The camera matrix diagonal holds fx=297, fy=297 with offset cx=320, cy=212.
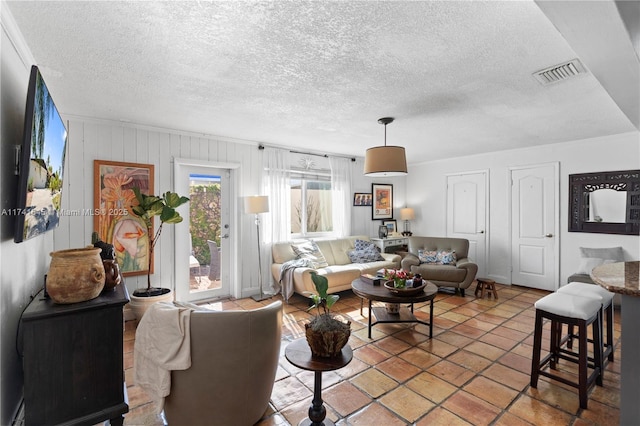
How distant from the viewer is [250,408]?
1.82m

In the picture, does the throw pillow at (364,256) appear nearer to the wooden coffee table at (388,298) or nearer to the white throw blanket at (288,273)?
the white throw blanket at (288,273)

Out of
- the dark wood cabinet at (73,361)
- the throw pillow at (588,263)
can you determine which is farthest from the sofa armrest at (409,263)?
the dark wood cabinet at (73,361)

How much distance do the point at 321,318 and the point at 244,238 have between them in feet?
10.1

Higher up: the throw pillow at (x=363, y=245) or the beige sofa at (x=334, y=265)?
the throw pillow at (x=363, y=245)

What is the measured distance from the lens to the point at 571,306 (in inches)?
84.3

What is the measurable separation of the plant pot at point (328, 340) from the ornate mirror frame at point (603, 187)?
4790 millimetres

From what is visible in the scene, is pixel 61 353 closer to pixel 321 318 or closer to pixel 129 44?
pixel 321 318

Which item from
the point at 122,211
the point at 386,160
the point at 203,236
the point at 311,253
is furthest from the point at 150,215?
the point at 386,160

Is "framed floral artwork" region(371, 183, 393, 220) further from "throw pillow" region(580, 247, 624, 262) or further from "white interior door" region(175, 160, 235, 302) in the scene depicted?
"throw pillow" region(580, 247, 624, 262)

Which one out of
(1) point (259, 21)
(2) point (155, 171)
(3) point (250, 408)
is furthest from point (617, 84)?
(2) point (155, 171)

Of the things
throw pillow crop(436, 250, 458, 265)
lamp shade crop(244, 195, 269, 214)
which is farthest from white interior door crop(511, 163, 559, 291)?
lamp shade crop(244, 195, 269, 214)

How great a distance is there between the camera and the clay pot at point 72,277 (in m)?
1.51

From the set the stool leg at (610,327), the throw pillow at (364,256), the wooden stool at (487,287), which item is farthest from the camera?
the throw pillow at (364,256)

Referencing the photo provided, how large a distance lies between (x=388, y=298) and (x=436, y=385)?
35.6 inches
